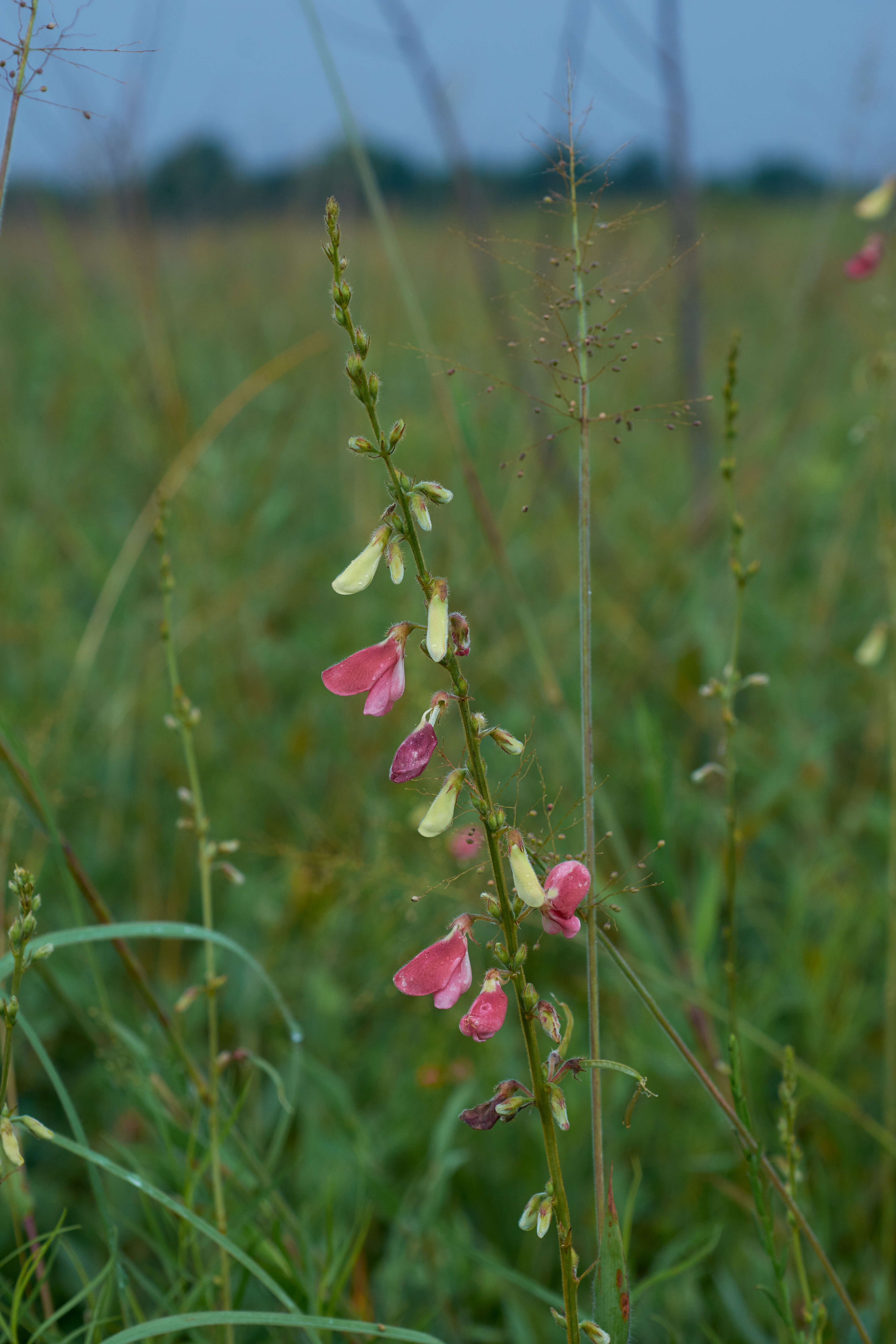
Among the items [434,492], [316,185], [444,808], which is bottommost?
[444,808]

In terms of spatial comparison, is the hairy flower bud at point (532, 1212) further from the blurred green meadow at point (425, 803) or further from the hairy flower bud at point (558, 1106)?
the blurred green meadow at point (425, 803)

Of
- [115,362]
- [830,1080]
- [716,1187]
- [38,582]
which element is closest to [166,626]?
[716,1187]

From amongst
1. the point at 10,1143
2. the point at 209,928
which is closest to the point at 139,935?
the point at 209,928

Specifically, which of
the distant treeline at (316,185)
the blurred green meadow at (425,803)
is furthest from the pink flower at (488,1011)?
the distant treeline at (316,185)

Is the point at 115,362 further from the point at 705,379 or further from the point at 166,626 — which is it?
the point at 166,626

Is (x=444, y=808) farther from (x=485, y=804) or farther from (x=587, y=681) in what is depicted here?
(x=587, y=681)

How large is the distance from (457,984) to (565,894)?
4.1 inches

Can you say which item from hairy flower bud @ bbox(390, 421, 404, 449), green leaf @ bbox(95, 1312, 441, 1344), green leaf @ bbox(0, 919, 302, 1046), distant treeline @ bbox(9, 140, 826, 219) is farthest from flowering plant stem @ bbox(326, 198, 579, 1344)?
distant treeline @ bbox(9, 140, 826, 219)

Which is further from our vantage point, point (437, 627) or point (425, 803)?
point (425, 803)

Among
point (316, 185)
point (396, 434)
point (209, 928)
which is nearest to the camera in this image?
point (396, 434)

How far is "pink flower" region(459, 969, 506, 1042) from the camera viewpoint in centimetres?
68

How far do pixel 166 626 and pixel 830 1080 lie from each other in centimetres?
139

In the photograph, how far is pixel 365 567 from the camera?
2.42 ft

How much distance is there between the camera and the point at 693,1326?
4.49 ft
